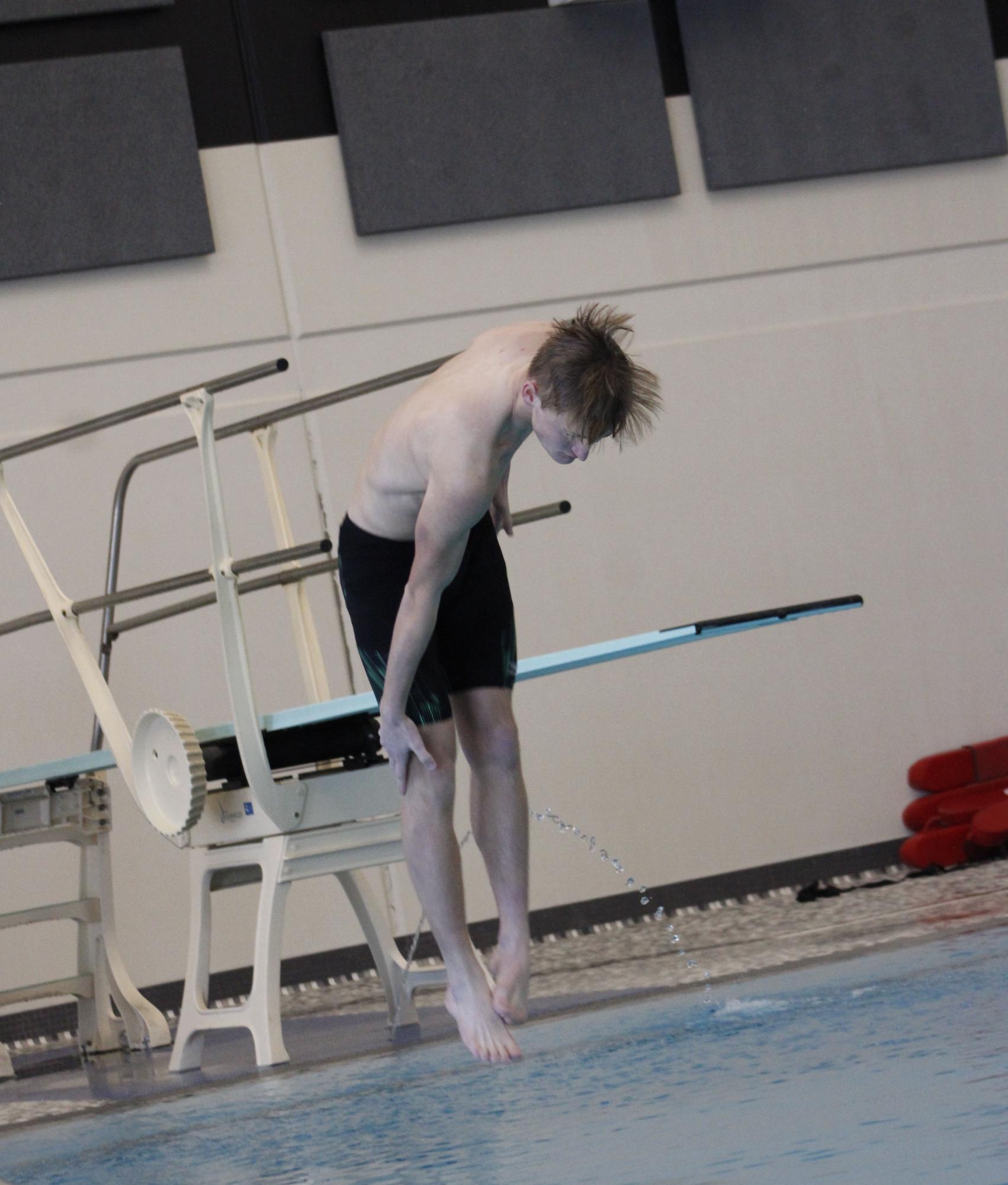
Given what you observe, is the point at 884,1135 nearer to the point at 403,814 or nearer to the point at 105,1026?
the point at 403,814

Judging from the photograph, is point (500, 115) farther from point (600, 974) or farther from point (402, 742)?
point (402, 742)

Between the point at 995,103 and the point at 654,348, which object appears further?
the point at 995,103

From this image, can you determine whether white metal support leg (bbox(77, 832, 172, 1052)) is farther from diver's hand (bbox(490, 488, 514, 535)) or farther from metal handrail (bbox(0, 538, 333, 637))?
diver's hand (bbox(490, 488, 514, 535))

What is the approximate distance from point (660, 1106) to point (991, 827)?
2.99 m

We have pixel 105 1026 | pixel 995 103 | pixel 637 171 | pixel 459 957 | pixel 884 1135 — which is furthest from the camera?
pixel 995 103

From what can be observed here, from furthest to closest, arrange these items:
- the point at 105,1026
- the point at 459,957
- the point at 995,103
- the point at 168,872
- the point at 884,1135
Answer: the point at 995,103 < the point at 168,872 < the point at 105,1026 < the point at 459,957 < the point at 884,1135

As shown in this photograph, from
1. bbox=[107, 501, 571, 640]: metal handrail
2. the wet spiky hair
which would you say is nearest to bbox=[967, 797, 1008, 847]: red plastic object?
bbox=[107, 501, 571, 640]: metal handrail

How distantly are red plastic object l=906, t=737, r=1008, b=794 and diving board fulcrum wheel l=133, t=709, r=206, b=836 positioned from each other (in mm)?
2886

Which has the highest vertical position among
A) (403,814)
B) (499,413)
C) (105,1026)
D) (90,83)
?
(90,83)

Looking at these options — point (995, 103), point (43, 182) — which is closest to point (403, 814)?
point (43, 182)

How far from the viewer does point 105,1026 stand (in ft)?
12.8

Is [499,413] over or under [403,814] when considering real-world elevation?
over

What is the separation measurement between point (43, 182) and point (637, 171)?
6.19 ft

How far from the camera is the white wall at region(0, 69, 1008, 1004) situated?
4.77m
